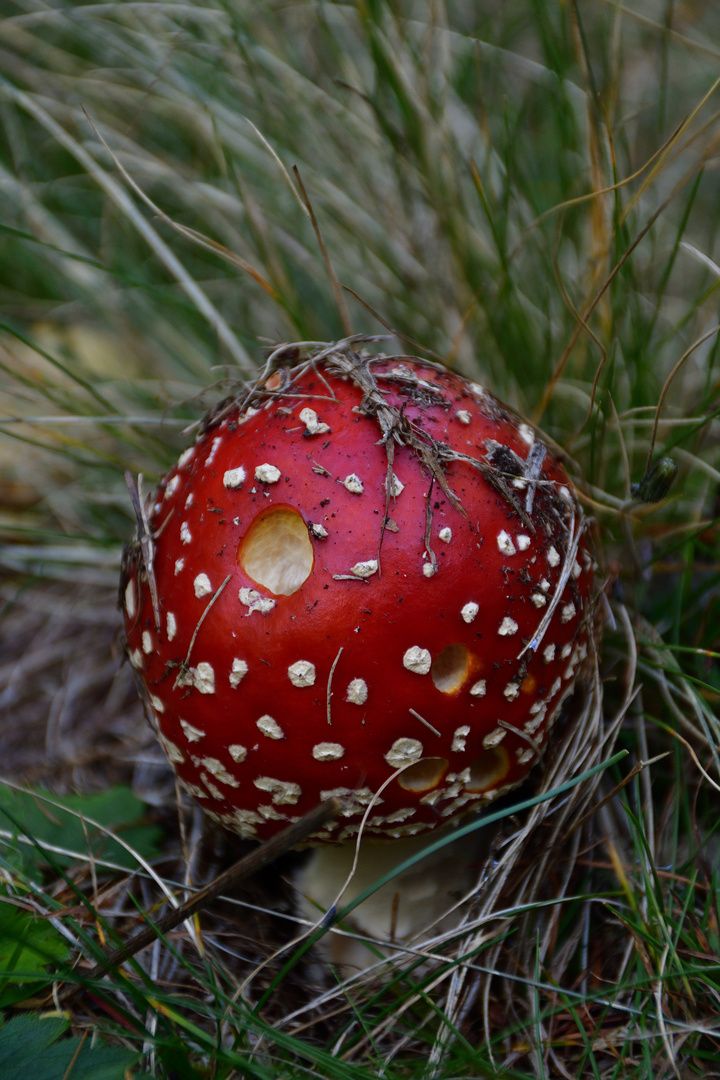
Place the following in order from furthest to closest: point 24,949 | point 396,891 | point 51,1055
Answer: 1. point 396,891
2. point 24,949
3. point 51,1055

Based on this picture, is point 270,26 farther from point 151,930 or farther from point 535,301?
point 151,930

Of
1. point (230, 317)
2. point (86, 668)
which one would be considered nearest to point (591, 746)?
point (86, 668)

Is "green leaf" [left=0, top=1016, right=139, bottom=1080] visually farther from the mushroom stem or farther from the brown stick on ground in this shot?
the mushroom stem

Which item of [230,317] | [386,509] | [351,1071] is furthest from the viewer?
[230,317]

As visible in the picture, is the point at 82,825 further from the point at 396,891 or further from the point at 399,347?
the point at 399,347

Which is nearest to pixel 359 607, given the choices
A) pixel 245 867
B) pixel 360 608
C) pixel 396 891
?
pixel 360 608

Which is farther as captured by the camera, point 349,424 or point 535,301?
point 535,301

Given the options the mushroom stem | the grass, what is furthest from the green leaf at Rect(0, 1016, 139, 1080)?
the mushroom stem

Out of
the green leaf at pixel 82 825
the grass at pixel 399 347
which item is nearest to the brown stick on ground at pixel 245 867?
the grass at pixel 399 347
